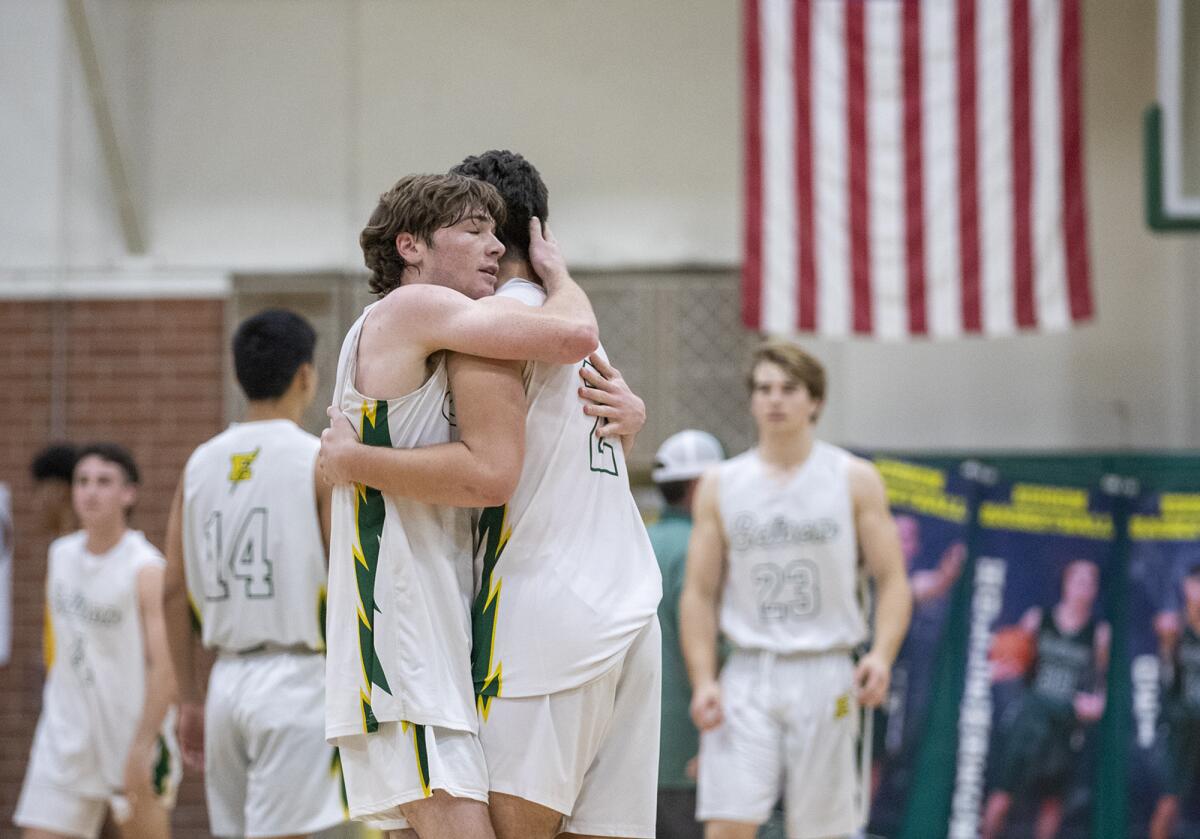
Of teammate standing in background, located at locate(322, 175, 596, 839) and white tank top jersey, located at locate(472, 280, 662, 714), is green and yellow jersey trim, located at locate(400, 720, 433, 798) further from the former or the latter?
white tank top jersey, located at locate(472, 280, 662, 714)

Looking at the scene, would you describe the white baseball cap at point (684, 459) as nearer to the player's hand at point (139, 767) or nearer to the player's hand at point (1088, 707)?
the player's hand at point (139, 767)

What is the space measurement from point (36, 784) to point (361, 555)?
406 centimetres

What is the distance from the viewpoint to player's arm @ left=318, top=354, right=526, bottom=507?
2.76 meters

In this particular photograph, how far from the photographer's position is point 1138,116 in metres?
9.29

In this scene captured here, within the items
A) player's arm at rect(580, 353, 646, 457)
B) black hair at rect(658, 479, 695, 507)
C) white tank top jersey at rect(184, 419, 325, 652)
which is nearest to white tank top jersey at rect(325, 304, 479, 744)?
player's arm at rect(580, 353, 646, 457)

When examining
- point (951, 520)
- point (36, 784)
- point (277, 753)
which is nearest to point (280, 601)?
point (277, 753)

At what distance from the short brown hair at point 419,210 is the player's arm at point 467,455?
0.27 meters

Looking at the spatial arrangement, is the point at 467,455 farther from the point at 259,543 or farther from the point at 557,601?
the point at 259,543

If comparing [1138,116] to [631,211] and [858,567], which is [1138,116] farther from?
[858,567]

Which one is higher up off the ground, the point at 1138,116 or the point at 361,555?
the point at 1138,116

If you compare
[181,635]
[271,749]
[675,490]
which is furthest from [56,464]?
[271,749]

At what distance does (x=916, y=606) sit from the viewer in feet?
26.9

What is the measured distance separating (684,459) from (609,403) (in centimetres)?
339

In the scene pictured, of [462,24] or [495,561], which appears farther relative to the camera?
[462,24]
